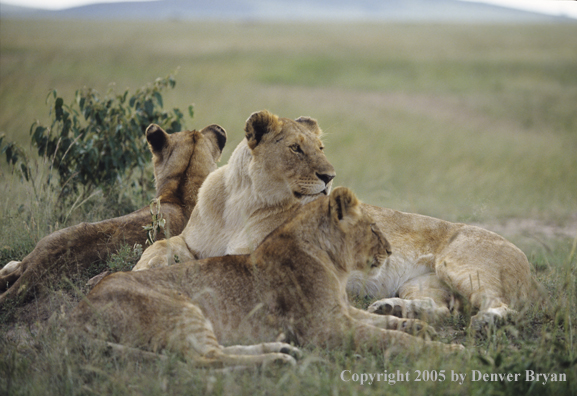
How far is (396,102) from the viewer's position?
25047mm

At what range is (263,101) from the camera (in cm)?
2189

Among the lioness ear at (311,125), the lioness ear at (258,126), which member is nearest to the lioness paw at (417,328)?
the lioness ear at (258,126)

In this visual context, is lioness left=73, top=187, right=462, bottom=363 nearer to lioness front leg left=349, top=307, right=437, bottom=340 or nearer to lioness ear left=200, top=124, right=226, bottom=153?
lioness front leg left=349, top=307, right=437, bottom=340

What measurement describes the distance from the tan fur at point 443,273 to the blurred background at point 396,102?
→ 19.5 inches

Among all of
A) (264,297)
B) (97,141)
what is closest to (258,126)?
(264,297)

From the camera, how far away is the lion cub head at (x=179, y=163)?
5055 mm

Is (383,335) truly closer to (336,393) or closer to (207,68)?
(336,393)

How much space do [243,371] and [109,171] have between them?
4152 millimetres

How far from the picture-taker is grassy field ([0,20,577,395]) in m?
2.84

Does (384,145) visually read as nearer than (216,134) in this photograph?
No

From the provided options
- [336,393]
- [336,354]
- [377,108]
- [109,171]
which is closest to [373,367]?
[336,354]

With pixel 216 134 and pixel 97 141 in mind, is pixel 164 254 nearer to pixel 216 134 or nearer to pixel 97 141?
pixel 216 134

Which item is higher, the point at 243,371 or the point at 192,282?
the point at 192,282

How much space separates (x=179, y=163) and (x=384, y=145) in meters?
13.8
